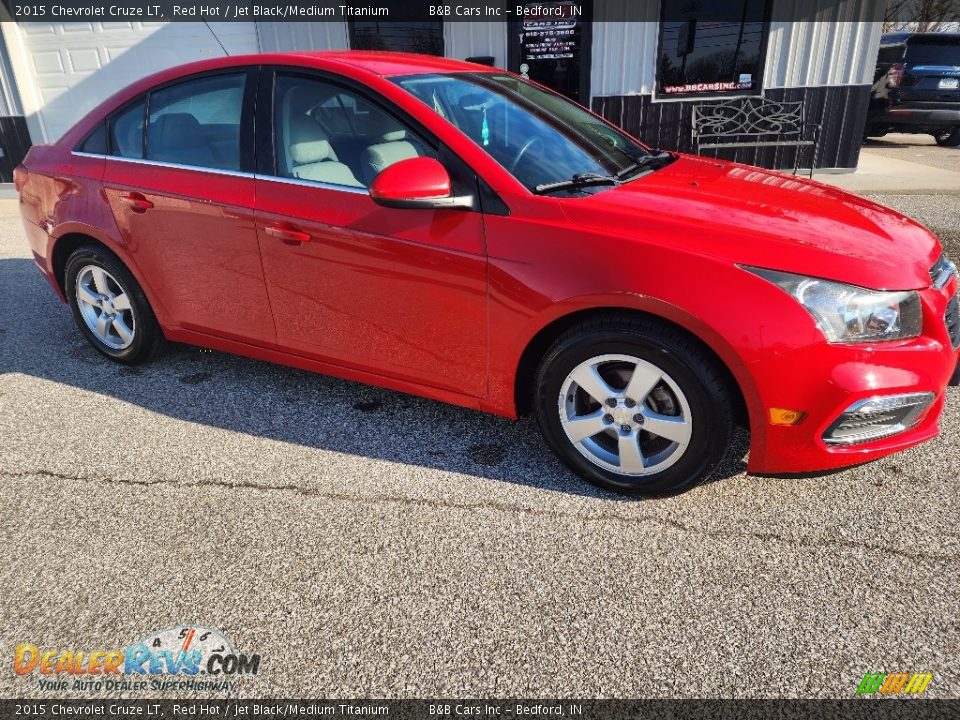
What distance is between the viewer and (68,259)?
13.1ft

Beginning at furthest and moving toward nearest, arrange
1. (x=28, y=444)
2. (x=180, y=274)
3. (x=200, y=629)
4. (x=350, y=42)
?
(x=350, y=42)
(x=180, y=274)
(x=28, y=444)
(x=200, y=629)

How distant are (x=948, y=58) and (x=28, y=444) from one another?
14567 mm

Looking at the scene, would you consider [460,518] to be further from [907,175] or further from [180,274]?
[907,175]

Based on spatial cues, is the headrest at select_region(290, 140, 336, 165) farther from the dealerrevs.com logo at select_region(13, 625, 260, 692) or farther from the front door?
the dealerrevs.com logo at select_region(13, 625, 260, 692)

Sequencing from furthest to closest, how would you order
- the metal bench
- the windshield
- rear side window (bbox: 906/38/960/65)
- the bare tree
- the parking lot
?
the bare tree
rear side window (bbox: 906/38/960/65)
the metal bench
the windshield
the parking lot

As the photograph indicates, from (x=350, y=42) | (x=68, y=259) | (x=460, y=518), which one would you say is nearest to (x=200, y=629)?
(x=460, y=518)

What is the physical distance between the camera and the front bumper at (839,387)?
2.27m

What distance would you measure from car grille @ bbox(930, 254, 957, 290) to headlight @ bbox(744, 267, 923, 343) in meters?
0.34

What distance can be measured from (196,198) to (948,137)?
1469cm

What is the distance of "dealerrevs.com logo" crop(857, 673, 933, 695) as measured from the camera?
1852mm

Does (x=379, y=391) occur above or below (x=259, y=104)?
below

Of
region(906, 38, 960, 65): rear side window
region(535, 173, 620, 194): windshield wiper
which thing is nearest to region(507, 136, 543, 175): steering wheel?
region(535, 173, 620, 194): windshield wiper

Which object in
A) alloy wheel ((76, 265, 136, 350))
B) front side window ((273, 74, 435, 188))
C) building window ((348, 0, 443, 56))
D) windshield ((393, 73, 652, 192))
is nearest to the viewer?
windshield ((393, 73, 652, 192))

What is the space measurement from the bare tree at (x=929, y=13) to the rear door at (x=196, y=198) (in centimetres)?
2618
